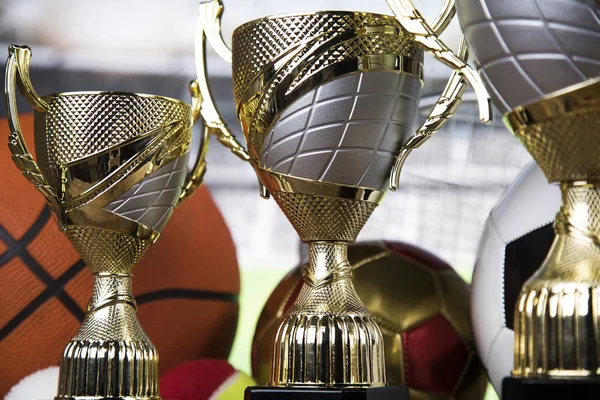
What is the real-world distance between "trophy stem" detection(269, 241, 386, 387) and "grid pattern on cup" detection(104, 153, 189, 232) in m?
0.19

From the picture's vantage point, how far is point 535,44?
0.52 m

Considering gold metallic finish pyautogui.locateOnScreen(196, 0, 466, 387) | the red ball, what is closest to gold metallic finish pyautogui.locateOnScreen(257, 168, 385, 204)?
gold metallic finish pyautogui.locateOnScreen(196, 0, 466, 387)

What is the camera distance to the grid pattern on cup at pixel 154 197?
0.86 meters

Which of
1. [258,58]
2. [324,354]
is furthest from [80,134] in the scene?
[324,354]

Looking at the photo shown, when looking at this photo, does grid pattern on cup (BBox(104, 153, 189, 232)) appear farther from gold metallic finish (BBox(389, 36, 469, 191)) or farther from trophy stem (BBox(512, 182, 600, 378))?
trophy stem (BBox(512, 182, 600, 378))

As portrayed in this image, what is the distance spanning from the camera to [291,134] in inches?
28.5

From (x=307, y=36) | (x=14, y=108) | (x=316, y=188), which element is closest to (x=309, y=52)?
(x=307, y=36)

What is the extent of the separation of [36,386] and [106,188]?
1.03ft

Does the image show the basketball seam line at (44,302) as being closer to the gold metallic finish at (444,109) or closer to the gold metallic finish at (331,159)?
the gold metallic finish at (331,159)

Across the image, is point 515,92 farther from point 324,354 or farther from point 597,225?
point 324,354

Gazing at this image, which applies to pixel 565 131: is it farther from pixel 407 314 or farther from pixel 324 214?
pixel 407 314

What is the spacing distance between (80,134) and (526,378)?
51 cm

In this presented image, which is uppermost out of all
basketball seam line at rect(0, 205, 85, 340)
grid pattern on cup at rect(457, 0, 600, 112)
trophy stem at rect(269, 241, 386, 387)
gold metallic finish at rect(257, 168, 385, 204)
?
grid pattern on cup at rect(457, 0, 600, 112)

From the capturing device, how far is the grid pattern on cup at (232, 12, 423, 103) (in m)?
0.72
